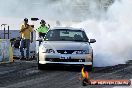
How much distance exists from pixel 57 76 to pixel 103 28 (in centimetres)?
1625

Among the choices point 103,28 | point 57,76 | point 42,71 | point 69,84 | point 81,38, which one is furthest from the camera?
point 103,28

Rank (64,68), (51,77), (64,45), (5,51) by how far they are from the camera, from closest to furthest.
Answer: (51,77), (64,45), (64,68), (5,51)

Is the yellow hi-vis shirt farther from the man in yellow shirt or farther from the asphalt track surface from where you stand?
the asphalt track surface

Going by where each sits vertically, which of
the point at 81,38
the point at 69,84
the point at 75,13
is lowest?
the point at 69,84

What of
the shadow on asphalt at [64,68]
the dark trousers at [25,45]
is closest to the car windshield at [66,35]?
the shadow on asphalt at [64,68]

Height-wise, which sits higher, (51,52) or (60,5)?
(60,5)

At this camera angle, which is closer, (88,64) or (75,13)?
(88,64)

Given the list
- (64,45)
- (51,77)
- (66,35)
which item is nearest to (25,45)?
(66,35)

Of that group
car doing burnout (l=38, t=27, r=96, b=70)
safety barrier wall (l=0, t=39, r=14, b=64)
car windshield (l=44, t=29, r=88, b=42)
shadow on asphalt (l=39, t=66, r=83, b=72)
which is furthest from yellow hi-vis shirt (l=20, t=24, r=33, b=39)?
car doing burnout (l=38, t=27, r=96, b=70)

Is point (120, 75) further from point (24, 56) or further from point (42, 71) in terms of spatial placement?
point (24, 56)

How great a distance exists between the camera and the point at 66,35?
15.9 m

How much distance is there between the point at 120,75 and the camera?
1305 cm

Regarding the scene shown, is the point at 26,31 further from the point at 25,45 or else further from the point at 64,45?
the point at 64,45

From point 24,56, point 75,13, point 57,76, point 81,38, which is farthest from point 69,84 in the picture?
point 75,13
